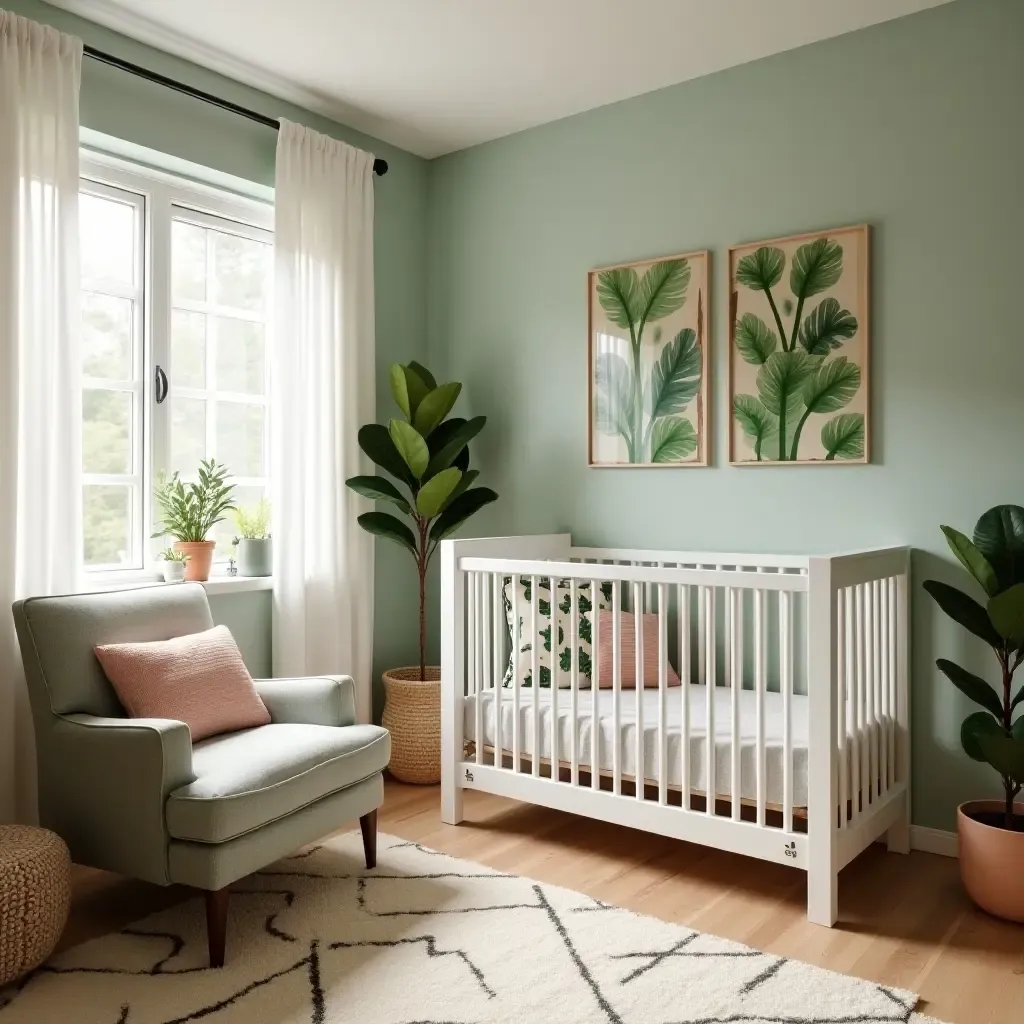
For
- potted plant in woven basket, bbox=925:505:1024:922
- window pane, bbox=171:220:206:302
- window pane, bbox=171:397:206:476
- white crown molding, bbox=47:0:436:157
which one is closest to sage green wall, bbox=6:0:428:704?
white crown molding, bbox=47:0:436:157

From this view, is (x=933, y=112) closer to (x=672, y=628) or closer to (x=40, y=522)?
(x=672, y=628)

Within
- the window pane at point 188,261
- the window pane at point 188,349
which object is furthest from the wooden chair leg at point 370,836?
the window pane at point 188,261

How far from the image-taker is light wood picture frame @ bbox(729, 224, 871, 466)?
2.96 m

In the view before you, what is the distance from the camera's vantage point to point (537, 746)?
2932mm

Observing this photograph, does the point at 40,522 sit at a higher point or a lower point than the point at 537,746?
higher

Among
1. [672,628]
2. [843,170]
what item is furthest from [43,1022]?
[843,170]

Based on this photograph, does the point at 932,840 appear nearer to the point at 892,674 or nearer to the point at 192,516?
the point at 892,674

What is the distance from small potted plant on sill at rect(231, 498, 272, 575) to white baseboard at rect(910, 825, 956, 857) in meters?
2.32

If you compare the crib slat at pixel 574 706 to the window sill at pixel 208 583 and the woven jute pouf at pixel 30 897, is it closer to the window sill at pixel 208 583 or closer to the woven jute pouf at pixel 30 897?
the window sill at pixel 208 583

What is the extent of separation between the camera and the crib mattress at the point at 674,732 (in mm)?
2496

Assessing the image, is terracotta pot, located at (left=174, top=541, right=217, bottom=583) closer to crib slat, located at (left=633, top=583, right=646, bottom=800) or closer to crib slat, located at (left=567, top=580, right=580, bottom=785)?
crib slat, located at (left=567, top=580, right=580, bottom=785)

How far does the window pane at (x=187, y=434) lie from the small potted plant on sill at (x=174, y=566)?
0.31m

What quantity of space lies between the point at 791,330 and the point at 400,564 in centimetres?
184

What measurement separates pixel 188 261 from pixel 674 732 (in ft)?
7.62
